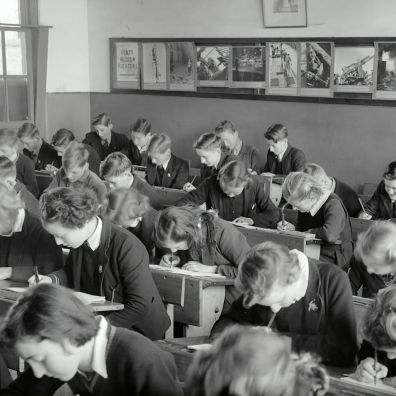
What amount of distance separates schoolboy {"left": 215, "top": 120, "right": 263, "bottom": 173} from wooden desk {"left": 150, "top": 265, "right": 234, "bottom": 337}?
163 inches

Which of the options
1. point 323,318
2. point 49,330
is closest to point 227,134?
point 323,318

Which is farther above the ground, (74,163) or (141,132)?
(141,132)

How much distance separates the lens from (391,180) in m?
5.48

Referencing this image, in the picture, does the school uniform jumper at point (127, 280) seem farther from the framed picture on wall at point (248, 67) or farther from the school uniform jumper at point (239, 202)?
the framed picture on wall at point (248, 67)

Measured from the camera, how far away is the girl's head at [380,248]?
3.08 meters

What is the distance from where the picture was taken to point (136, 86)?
9703mm

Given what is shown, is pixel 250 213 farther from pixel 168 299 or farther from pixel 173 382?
pixel 173 382

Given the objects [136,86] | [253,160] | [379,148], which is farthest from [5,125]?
[379,148]

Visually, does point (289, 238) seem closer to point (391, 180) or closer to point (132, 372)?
point (391, 180)

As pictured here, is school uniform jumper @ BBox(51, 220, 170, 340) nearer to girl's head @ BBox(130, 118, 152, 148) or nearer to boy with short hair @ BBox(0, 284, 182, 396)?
boy with short hair @ BBox(0, 284, 182, 396)

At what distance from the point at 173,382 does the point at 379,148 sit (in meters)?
6.05

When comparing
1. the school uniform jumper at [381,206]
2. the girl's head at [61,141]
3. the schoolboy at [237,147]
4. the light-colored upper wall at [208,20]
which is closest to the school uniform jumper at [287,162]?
the schoolboy at [237,147]

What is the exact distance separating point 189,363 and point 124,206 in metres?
1.58

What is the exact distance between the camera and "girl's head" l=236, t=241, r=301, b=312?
8.73 ft
